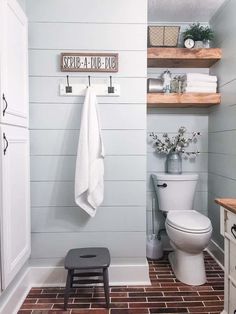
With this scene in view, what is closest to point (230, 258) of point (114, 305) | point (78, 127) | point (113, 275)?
point (114, 305)

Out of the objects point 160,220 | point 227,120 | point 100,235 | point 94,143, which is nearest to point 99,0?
point 94,143

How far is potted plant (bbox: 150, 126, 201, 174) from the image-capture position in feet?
8.38

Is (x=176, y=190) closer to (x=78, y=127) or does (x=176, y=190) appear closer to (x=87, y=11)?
(x=78, y=127)

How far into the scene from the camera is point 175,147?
2578 mm

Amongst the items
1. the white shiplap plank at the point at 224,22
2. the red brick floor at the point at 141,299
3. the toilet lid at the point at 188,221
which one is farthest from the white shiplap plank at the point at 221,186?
the white shiplap plank at the point at 224,22

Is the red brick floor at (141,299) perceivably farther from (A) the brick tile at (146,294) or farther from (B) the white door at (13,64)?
(B) the white door at (13,64)

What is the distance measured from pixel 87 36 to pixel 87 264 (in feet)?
5.42

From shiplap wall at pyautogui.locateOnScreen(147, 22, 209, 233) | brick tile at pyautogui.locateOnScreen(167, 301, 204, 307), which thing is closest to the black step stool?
brick tile at pyautogui.locateOnScreen(167, 301, 204, 307)

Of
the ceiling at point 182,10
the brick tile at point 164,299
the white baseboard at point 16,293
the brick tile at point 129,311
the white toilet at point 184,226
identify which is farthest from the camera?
the ceiling at point 182,10

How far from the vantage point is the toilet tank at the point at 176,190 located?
2.45m

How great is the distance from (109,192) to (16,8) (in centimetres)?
141

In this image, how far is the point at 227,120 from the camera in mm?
2244

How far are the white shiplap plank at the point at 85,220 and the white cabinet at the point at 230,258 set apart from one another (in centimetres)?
75

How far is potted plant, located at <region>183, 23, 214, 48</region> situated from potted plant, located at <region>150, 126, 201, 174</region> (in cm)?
80
